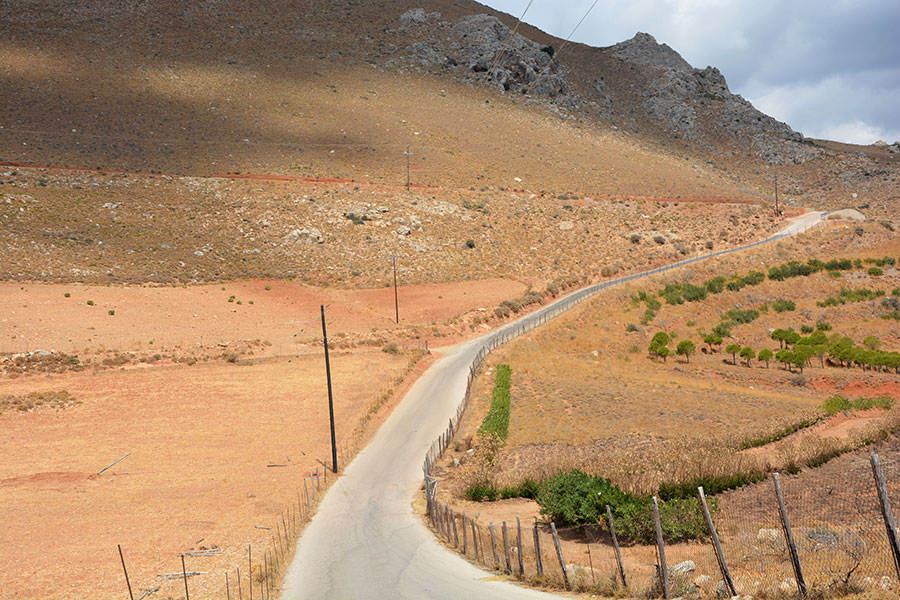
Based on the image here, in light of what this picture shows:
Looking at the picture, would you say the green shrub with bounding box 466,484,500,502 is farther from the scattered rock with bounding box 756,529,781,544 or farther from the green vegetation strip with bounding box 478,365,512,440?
the scattered rock with bounding box 756,529,781,544

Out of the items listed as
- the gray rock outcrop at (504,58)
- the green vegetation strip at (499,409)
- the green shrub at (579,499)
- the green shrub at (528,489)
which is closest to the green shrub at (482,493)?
the green shrub at (528,489)

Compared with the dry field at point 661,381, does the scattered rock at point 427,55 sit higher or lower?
higher

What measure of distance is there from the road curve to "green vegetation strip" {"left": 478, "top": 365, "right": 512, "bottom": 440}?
7.83ft

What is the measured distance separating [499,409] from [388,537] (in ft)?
50.5

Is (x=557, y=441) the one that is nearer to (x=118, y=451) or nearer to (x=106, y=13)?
(x=118, y=451)

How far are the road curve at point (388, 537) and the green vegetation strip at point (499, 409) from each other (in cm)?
239

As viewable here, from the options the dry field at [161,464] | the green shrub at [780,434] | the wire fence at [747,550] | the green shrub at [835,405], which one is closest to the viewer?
the wire fence at [747,550]

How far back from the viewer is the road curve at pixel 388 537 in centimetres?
1802

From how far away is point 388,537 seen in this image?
23.4 metres

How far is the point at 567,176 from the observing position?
97.3 m

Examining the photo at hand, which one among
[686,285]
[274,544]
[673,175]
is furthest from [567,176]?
[274,544]

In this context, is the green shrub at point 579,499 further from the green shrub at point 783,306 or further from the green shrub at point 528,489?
the green shrub at point 783,306

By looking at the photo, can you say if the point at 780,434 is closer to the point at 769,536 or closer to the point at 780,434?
the point at 780,434

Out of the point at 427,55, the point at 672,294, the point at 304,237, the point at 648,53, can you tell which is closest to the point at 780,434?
the point at 672,294
